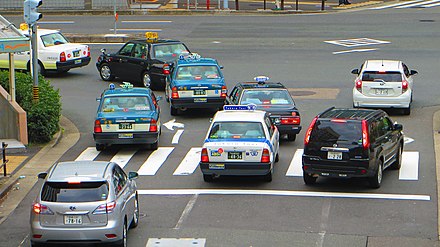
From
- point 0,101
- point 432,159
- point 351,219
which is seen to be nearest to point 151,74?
point 0,101

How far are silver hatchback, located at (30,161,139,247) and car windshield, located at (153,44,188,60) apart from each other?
1752 cm

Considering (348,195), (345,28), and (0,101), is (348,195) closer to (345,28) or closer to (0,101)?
(0,101)

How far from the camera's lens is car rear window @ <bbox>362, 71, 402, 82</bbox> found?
92.4 feet

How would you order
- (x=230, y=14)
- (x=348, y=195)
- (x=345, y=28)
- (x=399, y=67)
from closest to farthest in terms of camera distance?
1. (x=348, y=195)
2. (x=399, y=67)
3. (x=345, y=28)
4. (x=230, y=14)

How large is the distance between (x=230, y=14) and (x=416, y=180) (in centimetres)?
3128

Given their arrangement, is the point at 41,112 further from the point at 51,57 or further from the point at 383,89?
the point at 383,89

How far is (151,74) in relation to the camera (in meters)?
32.0

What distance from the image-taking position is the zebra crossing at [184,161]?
70.4 ft

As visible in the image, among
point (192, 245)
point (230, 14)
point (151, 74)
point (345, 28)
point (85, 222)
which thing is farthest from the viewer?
point (230, 14)

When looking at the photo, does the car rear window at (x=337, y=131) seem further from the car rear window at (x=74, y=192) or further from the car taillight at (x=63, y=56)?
the car taillight at (x=63, y=56)

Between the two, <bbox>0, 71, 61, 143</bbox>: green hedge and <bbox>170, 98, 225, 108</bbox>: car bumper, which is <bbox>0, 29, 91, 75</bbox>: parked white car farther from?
<bbox>170, 98, 225, 108</bbox>: car bumper

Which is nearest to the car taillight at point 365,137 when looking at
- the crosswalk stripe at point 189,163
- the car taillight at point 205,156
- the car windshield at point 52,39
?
the car taillight at point 205,156

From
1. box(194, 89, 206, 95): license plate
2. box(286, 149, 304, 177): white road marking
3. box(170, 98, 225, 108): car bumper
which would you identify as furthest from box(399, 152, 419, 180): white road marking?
box(194, 89, 206, 95): license plate

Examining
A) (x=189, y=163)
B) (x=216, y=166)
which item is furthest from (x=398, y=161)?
(x=189, y=163)
